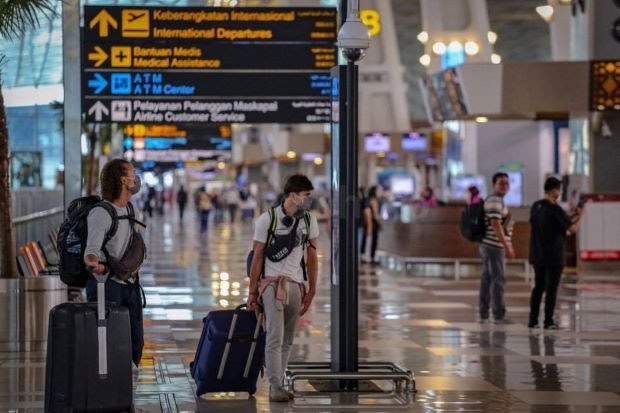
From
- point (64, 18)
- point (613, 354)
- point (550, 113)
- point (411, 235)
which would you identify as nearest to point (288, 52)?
point (64, 18)

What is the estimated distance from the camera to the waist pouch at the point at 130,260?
33.6 ft

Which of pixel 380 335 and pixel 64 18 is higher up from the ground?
pixel 64 18

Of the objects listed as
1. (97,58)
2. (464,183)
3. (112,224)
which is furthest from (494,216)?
(464,183)

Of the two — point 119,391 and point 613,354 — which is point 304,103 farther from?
point 119,391

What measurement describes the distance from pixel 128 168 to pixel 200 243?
3340 cm

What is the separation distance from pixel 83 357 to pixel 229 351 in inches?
67.0

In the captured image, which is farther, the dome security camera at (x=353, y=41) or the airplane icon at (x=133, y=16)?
the airplane icon at (x=133, y=16)

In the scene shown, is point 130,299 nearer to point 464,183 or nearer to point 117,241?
point 117,241

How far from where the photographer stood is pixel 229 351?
11133 mm

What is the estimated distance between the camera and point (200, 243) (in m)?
43.7

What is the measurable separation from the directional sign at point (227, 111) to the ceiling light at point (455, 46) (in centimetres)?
2664

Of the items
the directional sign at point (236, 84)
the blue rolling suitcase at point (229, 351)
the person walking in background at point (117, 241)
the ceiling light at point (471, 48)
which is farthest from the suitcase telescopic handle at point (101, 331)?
the ceiling light at point (471, 48)

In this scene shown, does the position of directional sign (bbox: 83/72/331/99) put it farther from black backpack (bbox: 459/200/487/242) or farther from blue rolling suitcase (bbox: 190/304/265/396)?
blue rolling suitcase (bbox: 190/304/265/396)

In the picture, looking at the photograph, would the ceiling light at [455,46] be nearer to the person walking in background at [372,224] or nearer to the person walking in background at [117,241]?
the person walking in background at [372,224]
